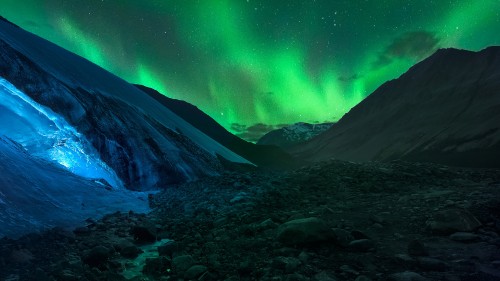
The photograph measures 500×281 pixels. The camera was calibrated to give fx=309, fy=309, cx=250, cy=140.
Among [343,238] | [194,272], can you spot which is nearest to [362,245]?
[343,238]

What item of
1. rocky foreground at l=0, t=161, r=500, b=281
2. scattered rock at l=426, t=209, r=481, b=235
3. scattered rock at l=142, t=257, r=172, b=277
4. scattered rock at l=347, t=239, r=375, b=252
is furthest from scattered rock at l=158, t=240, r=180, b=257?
scattered rock at l=426, t=209, r=481, b=235

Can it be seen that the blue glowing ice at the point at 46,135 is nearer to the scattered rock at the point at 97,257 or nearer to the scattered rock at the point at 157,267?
the scattered rock at the point at 97,257

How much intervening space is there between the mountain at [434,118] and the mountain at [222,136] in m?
36.1

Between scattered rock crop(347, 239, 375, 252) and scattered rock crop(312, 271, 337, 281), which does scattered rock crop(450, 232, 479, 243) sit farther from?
scattered rock crop(312, 271, 337, 281)

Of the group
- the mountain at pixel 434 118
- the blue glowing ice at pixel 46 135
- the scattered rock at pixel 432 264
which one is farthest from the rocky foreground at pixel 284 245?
the mountain at pixel 434 118

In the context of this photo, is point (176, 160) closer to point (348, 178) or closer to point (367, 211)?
point (348, 178)

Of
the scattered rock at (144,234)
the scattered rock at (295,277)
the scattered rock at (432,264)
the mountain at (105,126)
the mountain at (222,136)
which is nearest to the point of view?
the scattered rock at (295,277)

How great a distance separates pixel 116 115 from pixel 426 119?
4791 inches

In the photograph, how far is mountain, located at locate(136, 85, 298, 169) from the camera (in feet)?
350

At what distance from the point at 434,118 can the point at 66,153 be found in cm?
12420

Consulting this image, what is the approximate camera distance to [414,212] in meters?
7.57

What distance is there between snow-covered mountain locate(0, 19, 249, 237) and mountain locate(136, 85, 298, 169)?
247ft

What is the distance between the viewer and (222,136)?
420 ft

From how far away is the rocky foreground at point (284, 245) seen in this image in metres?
4.52
